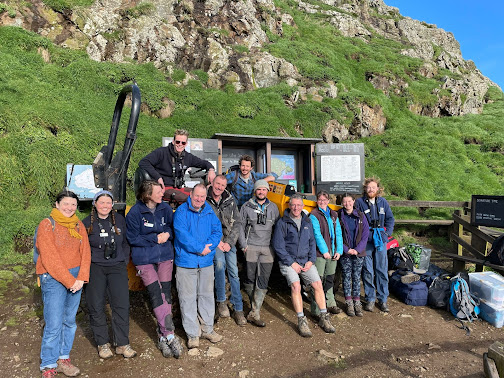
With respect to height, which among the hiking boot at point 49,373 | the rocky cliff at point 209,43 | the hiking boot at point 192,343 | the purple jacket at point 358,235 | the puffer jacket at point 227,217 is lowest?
the hiking boot at point 192,343

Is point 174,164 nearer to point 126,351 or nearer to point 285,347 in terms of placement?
point 126,351

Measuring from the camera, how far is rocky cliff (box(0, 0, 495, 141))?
13617 millimetres

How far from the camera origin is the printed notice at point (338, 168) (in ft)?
30.7

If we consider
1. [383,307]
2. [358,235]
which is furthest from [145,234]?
[383,307]

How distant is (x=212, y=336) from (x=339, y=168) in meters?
6.72

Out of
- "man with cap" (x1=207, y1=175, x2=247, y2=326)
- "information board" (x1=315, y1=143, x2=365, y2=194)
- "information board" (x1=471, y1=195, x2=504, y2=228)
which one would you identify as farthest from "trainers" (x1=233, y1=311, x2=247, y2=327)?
"information board" (x1=471, y1=195, x2=504, y2=228)

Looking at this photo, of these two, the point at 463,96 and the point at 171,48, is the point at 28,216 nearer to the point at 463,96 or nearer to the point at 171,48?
the point at 171,48

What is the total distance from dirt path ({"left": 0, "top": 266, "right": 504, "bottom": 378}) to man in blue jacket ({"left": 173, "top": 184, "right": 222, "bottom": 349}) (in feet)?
0.99

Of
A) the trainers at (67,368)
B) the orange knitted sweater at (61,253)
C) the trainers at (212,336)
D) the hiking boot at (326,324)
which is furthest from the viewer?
the hiking boot at (326,324)

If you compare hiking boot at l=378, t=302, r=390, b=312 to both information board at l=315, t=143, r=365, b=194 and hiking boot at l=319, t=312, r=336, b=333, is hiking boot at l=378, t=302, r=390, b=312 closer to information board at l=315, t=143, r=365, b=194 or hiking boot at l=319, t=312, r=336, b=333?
hiking boot at l=319, t=312, r=336, b=333

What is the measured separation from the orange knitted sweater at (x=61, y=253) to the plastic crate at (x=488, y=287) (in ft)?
20.8

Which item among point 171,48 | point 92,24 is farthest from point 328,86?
point 92,24

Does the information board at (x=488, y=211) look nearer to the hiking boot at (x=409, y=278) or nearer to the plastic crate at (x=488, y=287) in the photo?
the plastic crate at (x=488, y=287)

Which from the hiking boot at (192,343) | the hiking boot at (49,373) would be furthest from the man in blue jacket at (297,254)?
the hiking boot at (49,373)
